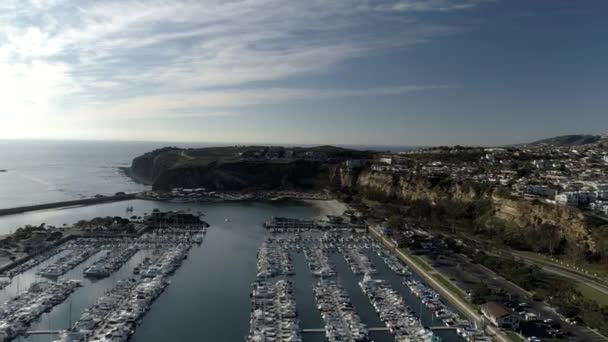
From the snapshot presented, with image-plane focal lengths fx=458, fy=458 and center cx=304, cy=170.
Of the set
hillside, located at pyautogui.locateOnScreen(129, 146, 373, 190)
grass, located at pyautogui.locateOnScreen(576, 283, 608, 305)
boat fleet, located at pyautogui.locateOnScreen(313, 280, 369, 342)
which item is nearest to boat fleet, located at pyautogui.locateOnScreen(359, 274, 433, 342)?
boat fleet, located at pyautogui.locateOnScreen(313, 280, 369, 342)

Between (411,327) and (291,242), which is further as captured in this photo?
(291,242)

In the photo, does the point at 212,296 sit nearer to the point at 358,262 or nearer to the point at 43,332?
the point at 43,332

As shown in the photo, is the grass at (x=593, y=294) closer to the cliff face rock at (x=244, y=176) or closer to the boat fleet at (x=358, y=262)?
the boat fleet at (x=358, y=262)

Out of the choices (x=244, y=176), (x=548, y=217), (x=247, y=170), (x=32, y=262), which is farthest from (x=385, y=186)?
(x=32, y=262)

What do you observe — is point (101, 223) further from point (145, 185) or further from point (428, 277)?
point (145, 185)

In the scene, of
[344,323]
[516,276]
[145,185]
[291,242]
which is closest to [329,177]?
[145,185]

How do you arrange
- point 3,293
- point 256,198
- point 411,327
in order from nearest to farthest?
point 411,327
point 3,293
point 256,198
